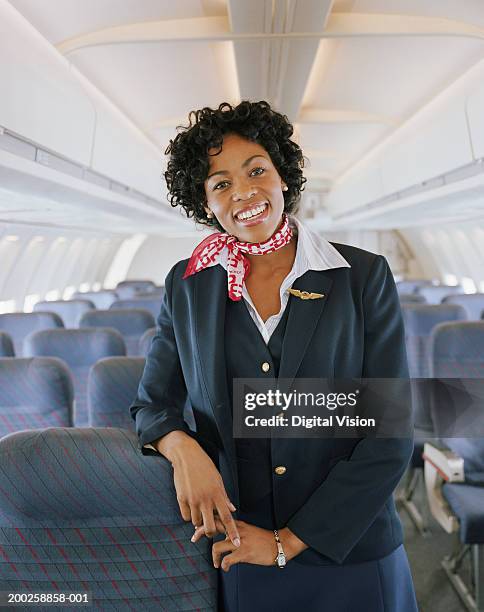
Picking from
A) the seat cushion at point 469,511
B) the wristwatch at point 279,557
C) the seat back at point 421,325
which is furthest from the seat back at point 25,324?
the wristwatch at point 279,557

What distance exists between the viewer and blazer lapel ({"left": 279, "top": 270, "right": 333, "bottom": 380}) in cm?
125

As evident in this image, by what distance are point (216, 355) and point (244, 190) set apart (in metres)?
0.42

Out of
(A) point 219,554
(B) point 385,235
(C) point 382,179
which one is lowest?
(A) point 219,554

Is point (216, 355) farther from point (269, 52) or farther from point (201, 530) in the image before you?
point (269, 52)

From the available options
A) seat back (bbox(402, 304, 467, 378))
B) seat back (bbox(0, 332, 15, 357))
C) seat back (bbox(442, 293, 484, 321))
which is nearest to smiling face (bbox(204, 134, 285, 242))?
seat back (bbox(0, 332, 15, 357))

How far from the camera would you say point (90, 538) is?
1.36m

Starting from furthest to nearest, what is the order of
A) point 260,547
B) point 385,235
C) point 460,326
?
point 385,235
point 460,326
point 260,547

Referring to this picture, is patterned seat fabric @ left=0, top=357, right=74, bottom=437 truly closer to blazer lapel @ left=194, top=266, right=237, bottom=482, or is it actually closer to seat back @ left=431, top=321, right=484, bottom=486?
blazer lapel @ left=194, top=266, right=237, bottom=482

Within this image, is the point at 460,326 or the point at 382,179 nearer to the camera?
the point at 460,326

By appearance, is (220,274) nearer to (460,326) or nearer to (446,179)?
(460,326)

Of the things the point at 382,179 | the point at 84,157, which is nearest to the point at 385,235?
the point at 382,179

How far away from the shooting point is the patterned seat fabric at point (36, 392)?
2775mm

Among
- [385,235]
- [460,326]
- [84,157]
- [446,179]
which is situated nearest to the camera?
[460,326]

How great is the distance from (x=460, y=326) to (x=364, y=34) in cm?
206
